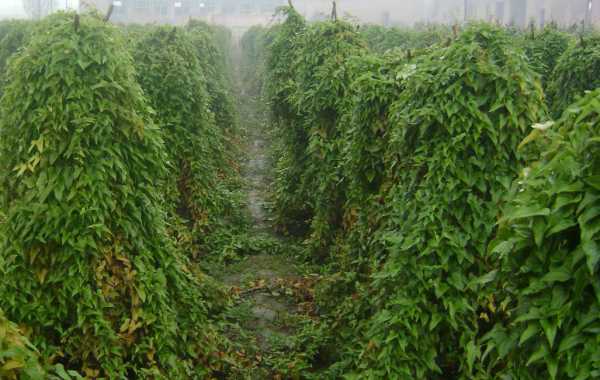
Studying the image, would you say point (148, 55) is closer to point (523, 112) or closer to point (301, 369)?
point (301, 369)

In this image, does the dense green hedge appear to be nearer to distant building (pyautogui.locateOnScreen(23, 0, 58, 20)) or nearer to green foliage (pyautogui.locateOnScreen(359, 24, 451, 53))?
green foliage (pyautogui.locateOnScreen(359, 24, 451, 53))

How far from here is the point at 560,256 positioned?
2.33 meters

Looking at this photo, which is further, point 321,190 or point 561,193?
point 321,190

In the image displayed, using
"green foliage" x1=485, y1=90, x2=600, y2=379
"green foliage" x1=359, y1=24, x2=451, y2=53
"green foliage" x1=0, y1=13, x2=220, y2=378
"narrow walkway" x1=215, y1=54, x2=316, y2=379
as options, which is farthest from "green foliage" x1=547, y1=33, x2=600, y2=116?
"green foliage" x1=485, y1=90, x2=600, y2=379

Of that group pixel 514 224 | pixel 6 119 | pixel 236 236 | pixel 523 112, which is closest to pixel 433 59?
pixel 523 112

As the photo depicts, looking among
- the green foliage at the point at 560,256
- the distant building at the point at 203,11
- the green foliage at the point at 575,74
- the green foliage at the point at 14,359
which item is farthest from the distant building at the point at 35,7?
the green foliage at the point at 560,256

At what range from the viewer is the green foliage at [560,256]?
7.32 feet

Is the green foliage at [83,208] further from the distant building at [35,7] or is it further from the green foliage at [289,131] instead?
the distant building at [35,7]

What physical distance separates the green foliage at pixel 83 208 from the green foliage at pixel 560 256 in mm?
2532

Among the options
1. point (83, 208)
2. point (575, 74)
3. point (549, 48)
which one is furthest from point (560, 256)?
point (549, 48)

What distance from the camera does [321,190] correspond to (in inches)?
298

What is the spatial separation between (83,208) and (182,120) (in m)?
3.86

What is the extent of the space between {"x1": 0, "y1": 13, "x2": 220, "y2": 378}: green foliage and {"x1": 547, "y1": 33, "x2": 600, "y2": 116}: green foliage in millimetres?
5239

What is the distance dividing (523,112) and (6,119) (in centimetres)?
309
